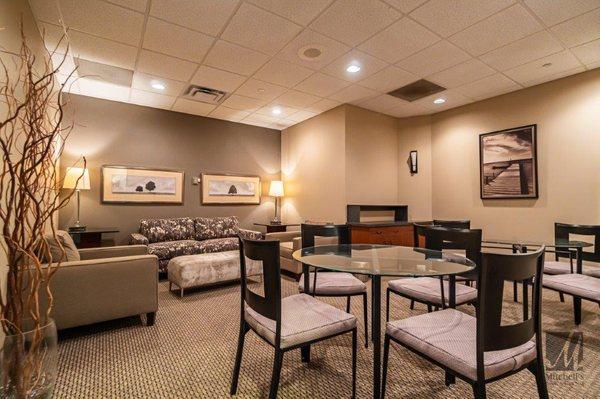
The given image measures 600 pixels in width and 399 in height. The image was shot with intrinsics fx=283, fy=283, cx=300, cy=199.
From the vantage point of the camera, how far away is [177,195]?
16.7 ft

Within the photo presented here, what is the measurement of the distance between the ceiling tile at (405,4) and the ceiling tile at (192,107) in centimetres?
330

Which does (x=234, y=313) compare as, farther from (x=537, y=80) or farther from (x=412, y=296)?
(x=537, y=80)

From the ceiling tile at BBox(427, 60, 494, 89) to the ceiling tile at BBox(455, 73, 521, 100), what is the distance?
151mm

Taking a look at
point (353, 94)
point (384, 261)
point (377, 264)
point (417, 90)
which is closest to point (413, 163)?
point (417, 90)

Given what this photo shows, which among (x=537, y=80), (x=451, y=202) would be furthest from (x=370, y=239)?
(x=537, y=80)

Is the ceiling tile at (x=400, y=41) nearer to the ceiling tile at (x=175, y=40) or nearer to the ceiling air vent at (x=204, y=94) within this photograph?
the ceiling tile at (x=175, y=40)

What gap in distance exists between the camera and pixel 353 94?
429 cm

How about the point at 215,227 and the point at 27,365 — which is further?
the point at 215,227

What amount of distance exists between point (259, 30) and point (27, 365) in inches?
114

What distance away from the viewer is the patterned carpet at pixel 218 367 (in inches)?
65.6

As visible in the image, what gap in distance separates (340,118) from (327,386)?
13.0 ft

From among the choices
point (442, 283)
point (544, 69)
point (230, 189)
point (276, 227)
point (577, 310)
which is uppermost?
point (544, 69)

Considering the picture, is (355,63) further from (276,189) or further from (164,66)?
(276,189)

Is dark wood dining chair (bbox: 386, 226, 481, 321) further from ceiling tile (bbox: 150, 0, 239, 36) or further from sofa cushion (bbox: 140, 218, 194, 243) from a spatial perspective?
sofa cushion (bbox: 140, 218, 194, 243)
